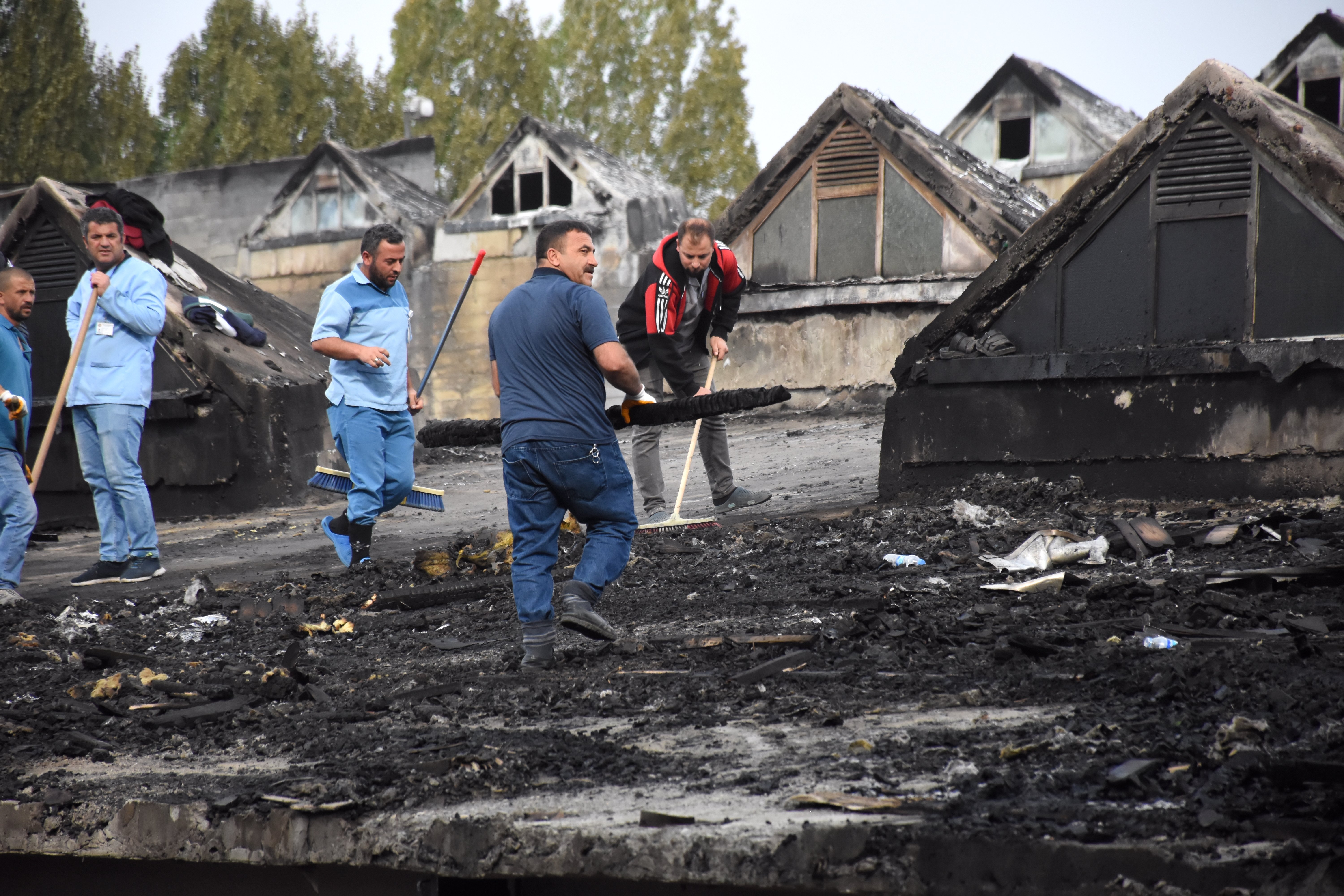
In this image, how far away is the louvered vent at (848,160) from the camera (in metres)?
15.8

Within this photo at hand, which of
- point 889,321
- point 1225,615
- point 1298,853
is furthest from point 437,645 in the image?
point 889,321

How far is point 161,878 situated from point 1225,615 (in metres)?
3.65

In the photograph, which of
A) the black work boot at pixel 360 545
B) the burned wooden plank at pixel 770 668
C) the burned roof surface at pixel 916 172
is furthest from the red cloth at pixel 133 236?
the burned wooden plank at pixel 770 668

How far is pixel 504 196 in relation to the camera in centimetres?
2111

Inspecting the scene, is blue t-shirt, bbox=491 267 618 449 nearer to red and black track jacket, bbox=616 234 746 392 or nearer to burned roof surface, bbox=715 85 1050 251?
red and black track jacket, bbox=616 234 746 392

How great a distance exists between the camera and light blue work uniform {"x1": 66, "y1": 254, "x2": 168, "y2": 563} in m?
6.94

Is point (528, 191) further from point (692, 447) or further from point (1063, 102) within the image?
point (692, 447)

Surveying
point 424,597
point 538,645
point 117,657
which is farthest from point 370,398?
point 538,645

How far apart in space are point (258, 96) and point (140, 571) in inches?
1341

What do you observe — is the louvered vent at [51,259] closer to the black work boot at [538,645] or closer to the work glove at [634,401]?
the work glove at [634,401]

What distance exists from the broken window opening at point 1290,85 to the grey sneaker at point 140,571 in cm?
1865

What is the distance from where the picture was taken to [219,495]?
10320 millimetres

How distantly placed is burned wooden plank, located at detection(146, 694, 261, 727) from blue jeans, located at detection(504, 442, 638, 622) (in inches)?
40.0

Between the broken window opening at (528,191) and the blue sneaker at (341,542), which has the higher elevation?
the broken window opening at (528,191)
